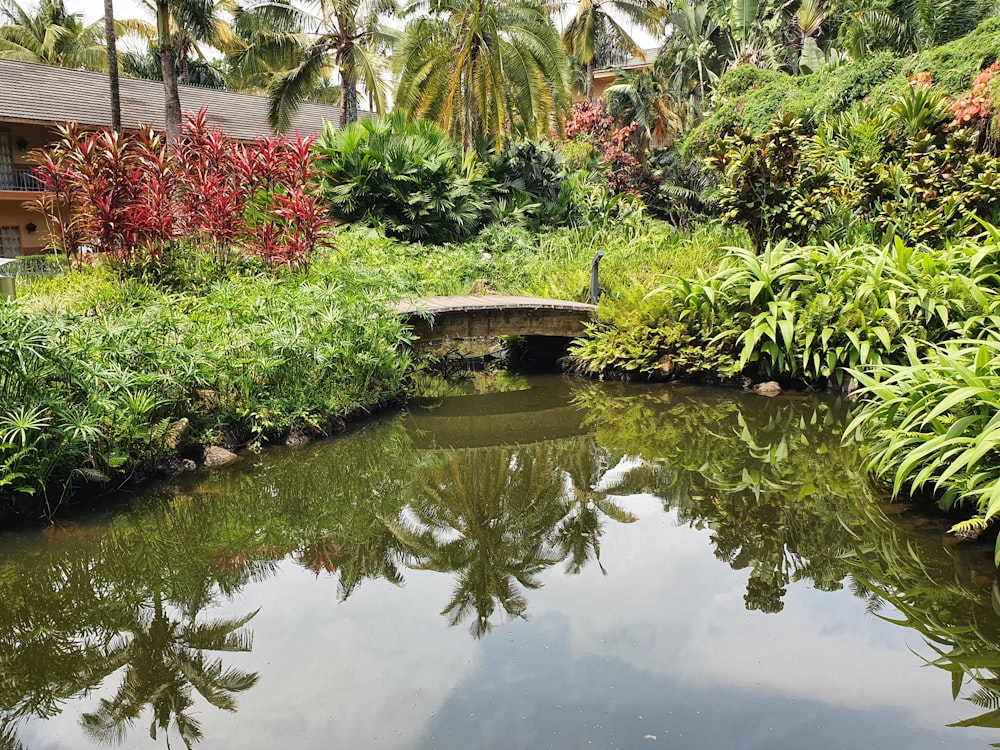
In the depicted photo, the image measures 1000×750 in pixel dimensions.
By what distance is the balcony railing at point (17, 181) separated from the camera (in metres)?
21.2

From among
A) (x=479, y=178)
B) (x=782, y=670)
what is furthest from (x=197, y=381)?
(x=479, y=178)

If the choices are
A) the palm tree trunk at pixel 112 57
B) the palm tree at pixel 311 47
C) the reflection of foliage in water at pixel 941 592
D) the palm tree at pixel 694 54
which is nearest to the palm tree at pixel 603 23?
the palm tree at pixel 694 54

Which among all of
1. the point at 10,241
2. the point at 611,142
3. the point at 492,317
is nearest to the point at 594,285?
the point at 492,317

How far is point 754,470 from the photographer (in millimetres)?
6547

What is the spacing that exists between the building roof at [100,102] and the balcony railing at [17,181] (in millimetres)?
2057

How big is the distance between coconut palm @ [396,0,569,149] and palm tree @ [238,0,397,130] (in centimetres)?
475

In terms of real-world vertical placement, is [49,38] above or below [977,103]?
above

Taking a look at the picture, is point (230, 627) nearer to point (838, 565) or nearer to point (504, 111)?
point (838, 565)

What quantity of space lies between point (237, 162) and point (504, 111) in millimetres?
7476

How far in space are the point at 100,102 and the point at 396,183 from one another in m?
11.9

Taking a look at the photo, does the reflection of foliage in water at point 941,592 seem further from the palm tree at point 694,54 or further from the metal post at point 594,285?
the palm tree at point 694,54

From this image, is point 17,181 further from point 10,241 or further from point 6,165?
point 10,241

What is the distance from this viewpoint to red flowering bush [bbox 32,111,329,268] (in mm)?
8688

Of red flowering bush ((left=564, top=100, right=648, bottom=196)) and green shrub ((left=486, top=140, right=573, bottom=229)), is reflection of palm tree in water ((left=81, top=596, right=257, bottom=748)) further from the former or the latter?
red flowering bush ((left=564, top=100, right=648, bottom=196))
